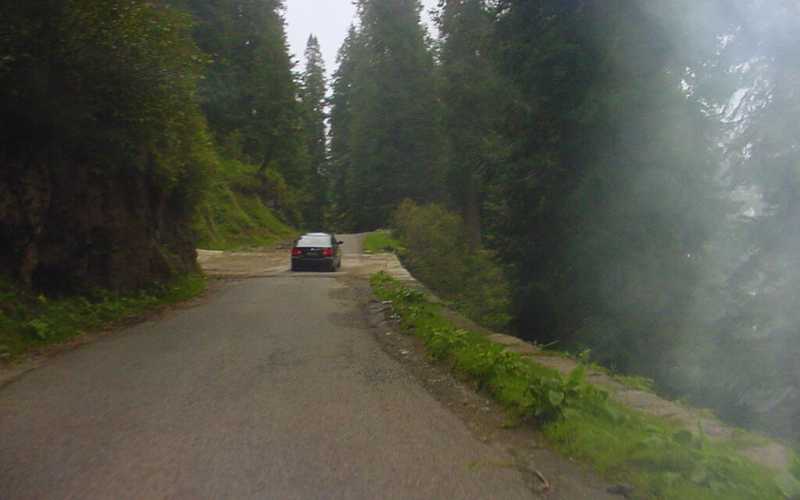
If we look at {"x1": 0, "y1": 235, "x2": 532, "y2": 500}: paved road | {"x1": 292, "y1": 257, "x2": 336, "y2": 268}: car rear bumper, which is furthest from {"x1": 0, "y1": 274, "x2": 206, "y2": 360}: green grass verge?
{"x1": 292, "y1": 257, "x2": 336, "y2": 268}: car rear bumper

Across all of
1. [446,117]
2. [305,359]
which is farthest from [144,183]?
[446,117]

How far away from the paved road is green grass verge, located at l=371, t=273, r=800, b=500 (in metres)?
0.72

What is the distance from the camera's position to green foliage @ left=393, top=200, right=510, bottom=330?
25438mm

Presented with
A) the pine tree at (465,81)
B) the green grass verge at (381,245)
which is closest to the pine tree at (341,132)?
the green grass verge at (381,245)

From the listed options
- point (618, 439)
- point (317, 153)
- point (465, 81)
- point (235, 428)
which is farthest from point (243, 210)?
point (618, 439)

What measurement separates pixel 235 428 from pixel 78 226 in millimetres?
9716

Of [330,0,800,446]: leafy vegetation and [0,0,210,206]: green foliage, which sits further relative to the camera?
[0,0,210,206]: green foliage

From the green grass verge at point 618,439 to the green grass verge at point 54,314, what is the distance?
6.30 metres

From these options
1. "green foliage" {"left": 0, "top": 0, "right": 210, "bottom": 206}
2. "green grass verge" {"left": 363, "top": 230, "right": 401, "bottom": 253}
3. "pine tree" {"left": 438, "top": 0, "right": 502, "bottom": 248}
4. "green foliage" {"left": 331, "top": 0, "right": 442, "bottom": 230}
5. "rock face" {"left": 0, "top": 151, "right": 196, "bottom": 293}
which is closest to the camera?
"green foliage" {"left": 0, "top": 0, "right": 210, "bottom": 206}

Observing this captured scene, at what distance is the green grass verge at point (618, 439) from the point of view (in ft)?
16.6

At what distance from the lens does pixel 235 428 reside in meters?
6.58

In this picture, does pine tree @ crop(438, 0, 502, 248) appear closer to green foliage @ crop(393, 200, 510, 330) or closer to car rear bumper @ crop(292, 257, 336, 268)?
green foliage @ crop(393, 200, 510, 330)

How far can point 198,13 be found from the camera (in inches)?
1257

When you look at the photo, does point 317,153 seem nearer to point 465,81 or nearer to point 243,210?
point 243,210
